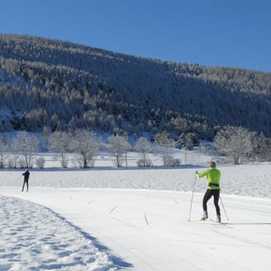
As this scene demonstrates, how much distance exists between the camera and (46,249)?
9.89m

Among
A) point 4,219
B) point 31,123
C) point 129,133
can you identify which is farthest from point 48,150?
point 4,219

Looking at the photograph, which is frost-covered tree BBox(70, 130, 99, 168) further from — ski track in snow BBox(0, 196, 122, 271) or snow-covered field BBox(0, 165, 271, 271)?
ski track in snow BBox(0, 196, 122, 271)

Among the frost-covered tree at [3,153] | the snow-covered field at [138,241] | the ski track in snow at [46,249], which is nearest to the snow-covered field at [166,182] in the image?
the snow-covered field at [138,241]

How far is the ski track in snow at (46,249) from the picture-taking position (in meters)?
8.55

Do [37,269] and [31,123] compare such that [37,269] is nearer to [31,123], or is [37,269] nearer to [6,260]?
[6,260]

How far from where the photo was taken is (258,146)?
156125mm

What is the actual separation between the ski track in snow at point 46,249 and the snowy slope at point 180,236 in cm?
65

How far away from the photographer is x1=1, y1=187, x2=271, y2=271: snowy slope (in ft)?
30.7

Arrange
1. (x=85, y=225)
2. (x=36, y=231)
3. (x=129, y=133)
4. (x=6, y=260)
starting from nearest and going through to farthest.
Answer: (x=6, y=260) < (x=36, y=231) < (x=85, y=225) < (x=129, y=133)

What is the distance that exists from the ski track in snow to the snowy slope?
646 mm

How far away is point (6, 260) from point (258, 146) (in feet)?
500

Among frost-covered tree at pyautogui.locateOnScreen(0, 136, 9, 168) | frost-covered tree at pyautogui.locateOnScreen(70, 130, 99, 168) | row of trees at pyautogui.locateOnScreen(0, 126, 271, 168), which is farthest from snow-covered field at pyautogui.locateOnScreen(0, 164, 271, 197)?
frost-covered tree at pyautogui.locateOnScreen(0, 136, 9, 168)

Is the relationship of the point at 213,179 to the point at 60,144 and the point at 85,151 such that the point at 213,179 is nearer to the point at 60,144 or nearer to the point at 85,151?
the point at 85,151

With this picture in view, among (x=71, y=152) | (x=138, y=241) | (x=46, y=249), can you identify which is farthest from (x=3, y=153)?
(x=46, y=249)
